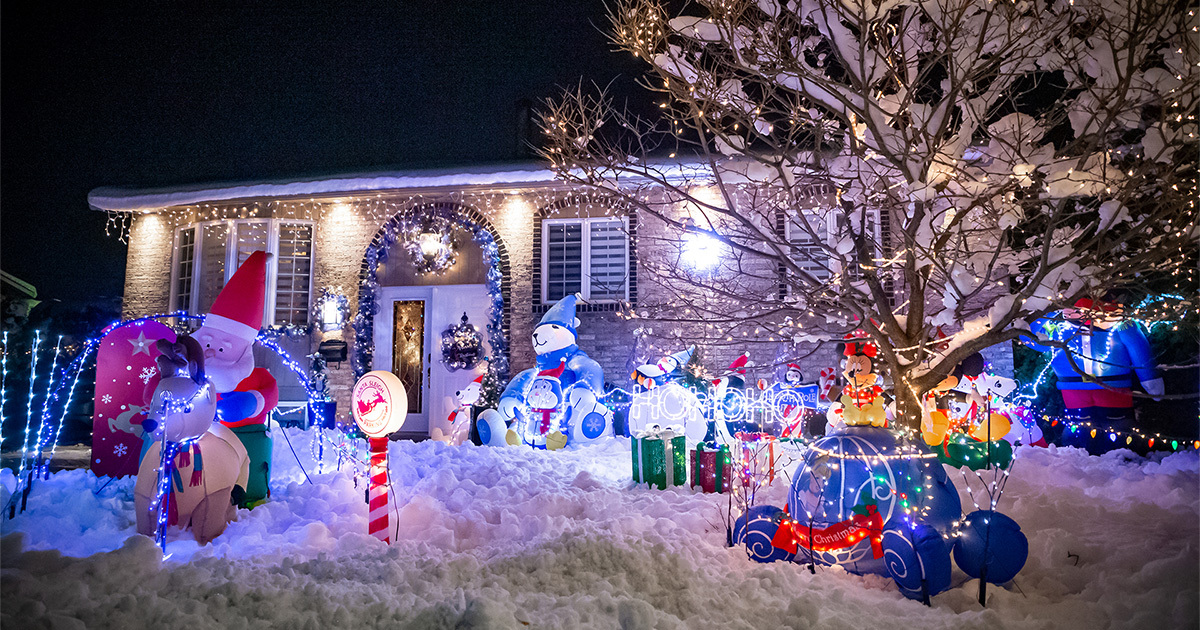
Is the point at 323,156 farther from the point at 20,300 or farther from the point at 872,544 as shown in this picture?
the point at 872,544

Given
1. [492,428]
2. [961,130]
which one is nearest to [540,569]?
[961,130]

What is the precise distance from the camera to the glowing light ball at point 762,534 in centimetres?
384

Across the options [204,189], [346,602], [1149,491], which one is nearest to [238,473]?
[346,602]

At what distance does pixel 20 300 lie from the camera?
10.7m

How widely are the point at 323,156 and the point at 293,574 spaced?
1070 cm

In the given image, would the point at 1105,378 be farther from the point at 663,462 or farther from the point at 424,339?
the point at 424,339

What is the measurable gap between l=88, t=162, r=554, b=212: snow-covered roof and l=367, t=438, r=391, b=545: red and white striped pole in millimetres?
6328

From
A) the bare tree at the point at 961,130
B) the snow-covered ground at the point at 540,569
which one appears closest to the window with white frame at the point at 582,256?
the snow-covered ground at the point at 540,569

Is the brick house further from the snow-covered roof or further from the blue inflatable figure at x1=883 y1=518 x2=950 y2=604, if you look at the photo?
the blue inflatable figure at x1=883 y1=518 x2=950 y2=604

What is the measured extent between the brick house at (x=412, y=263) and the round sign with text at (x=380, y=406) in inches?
234

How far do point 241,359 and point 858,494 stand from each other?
4.74m

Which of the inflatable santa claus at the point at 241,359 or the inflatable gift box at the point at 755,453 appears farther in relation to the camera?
the inflatable gift box at the point at 755,453

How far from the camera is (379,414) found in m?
4.70

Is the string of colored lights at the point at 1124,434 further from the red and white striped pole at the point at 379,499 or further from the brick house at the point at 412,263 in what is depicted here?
the red and white striped pole at the point at 379,499
